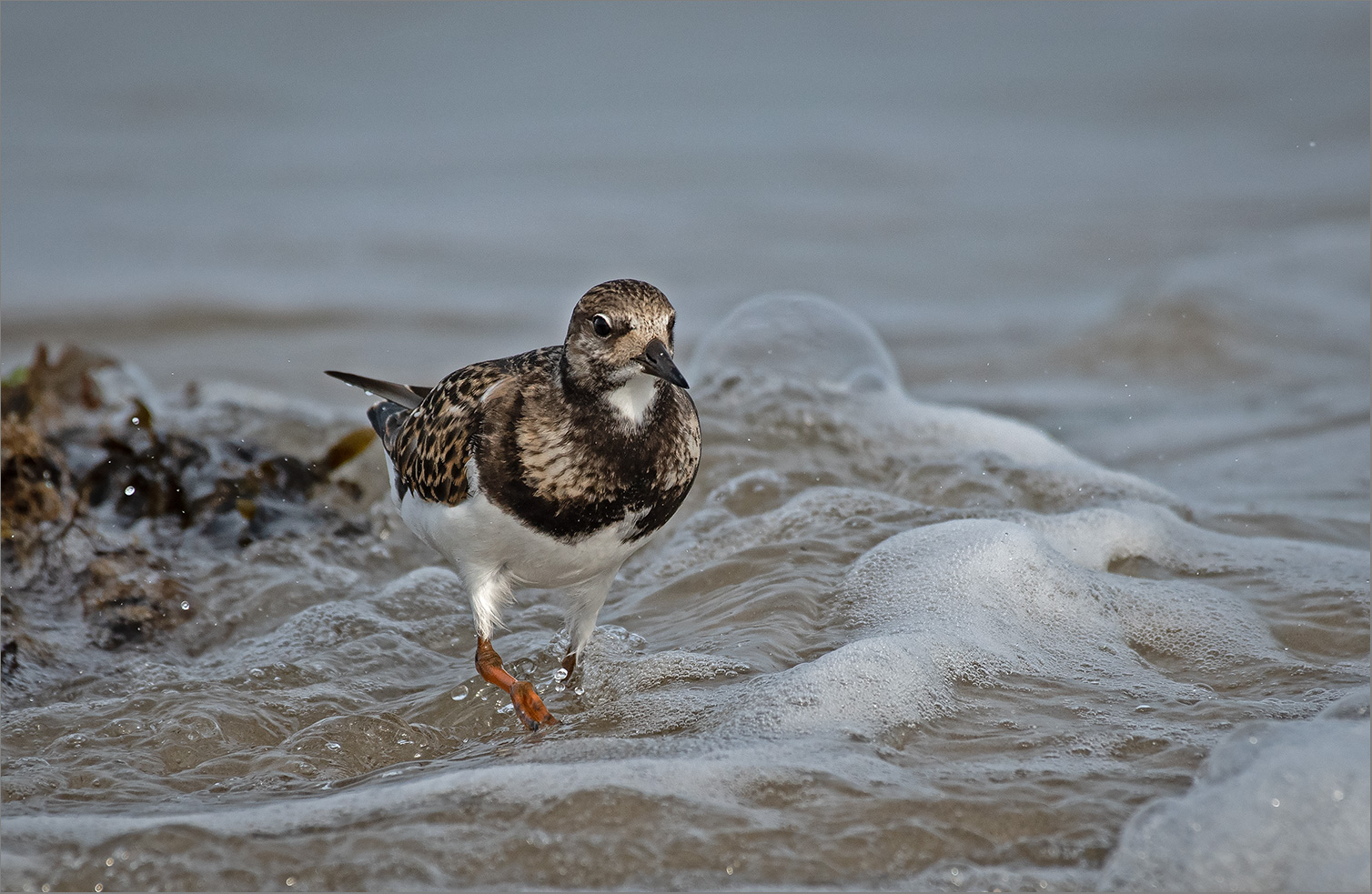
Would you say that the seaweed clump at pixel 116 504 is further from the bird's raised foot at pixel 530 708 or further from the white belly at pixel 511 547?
the bird's raised foot at pixel 530 708

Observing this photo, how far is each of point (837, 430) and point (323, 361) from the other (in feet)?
11.7

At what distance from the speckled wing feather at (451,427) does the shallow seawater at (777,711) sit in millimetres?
621

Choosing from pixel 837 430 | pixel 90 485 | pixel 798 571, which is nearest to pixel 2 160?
pixel 90 485

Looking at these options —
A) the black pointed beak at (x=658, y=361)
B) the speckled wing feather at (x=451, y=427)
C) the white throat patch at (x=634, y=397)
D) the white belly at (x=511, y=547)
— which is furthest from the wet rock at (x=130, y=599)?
the black pointed beak at (x=658, y=361)

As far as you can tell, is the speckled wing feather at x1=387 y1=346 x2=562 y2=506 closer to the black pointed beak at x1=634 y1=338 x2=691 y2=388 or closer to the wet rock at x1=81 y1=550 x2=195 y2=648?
the black pointed beak at x1=634 y1=338 x2=691 y2=388

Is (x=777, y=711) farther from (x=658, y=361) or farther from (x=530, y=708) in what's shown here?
(x=658, y=361)

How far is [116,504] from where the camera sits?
190 inches

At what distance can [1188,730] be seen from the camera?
306cm

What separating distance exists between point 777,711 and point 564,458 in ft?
2.72

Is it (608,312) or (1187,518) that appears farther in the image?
(1187,518)

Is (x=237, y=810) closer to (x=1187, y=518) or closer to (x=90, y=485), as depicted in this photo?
(x=90, y=485)

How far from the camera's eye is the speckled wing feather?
3.32m

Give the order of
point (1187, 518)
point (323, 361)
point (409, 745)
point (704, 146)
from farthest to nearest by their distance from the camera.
Answer: 1. point (704, 146)
2. point (323, 361)
3. point (1187, 518)
4. point (409, 745)

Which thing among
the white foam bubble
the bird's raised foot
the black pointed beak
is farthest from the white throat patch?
the white foam bubble
